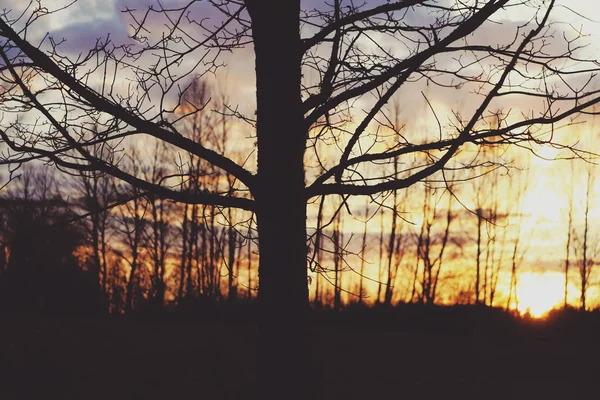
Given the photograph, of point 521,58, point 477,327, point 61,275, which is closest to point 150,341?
point 477,327

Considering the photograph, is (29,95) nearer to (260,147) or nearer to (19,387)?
(260,147)

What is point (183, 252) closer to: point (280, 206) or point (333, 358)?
point (333, 358)

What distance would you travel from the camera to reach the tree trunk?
4.31 metres

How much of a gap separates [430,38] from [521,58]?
0.81 meters

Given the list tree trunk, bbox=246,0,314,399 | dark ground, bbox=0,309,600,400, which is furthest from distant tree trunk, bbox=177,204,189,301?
tree trunk, bbox=246,0,314,399

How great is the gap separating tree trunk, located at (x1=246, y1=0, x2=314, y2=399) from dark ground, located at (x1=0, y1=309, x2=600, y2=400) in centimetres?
578

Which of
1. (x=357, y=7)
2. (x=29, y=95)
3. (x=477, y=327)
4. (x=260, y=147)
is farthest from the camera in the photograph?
(x=477, y=327)

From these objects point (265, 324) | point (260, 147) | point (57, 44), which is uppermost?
point (57, 44)

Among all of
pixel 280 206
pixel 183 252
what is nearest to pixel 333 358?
pixel 280 206

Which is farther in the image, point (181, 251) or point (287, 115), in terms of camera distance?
point (181, 251)

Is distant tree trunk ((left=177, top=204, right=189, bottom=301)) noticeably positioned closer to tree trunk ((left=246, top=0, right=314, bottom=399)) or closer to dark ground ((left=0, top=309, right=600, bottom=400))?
dark ground ((left=0, top=309, right=600, bottom=400))

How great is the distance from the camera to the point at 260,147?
4.58 meters

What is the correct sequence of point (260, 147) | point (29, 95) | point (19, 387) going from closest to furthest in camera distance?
1. point (29, 95)
2. point (260, 147)
3. point (19, 387)

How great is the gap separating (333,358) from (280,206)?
376 inches
